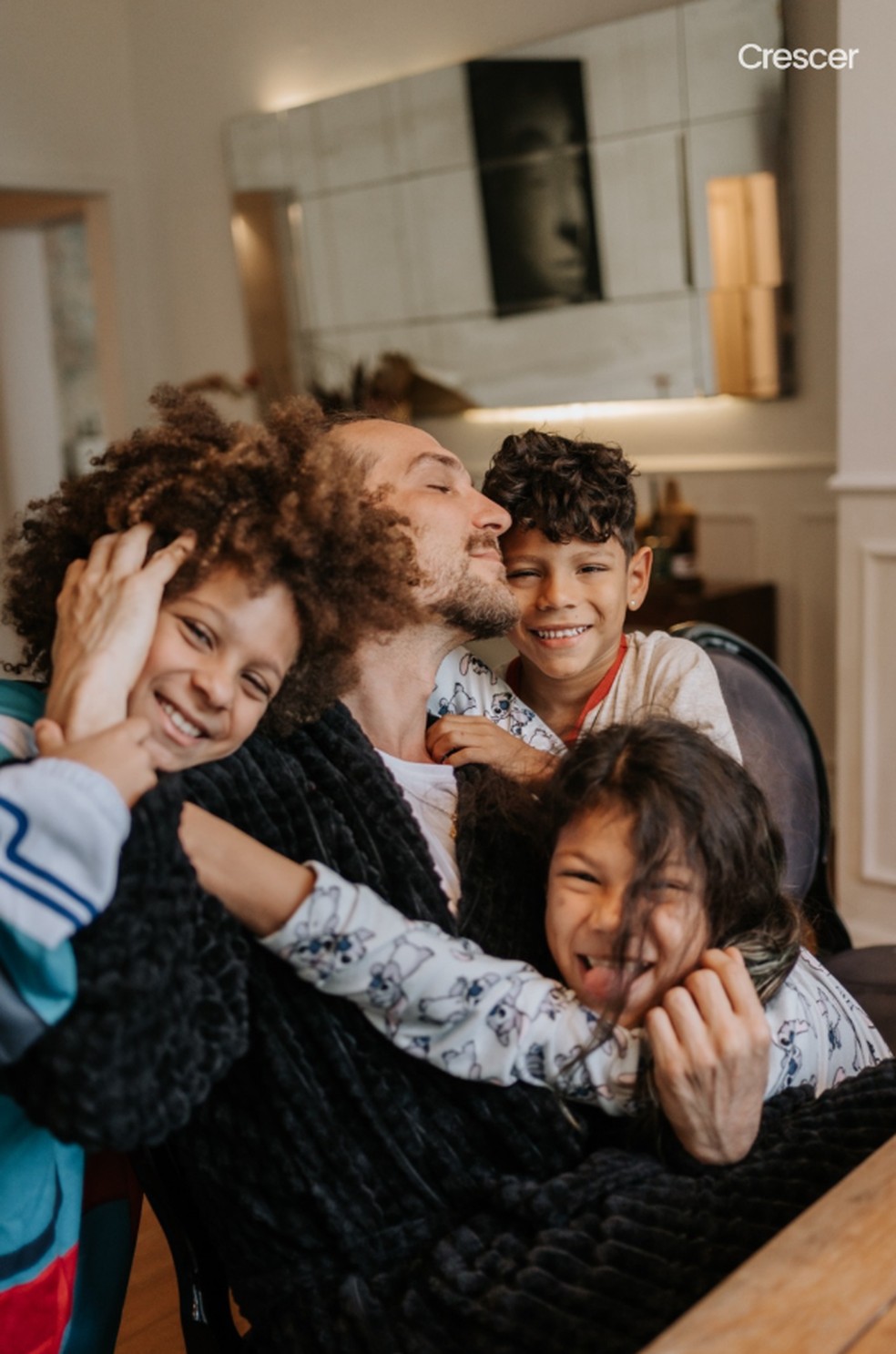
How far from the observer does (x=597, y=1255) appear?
3.76ft

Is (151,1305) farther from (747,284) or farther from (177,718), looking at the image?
(747,284)

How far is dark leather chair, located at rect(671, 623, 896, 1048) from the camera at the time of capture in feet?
6.59

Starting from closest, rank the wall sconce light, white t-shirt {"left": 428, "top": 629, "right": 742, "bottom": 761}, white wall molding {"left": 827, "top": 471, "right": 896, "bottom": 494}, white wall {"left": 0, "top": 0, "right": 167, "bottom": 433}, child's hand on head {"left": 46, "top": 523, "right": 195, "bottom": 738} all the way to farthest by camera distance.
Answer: child's hand on head {"left": 46, "top": 523, "right": 195, "bottom": 738}
white t-shirt {"left": 428, "top": 629, "right": 742, "bottom": 761}
white wall molding {"left": 827, "top": 471, "right": 896, "bottom": 494}
the wall sconce light
white wall {"left": 0, "top": 0, "right": 167, "bottom": 433}

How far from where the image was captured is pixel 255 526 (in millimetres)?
1205

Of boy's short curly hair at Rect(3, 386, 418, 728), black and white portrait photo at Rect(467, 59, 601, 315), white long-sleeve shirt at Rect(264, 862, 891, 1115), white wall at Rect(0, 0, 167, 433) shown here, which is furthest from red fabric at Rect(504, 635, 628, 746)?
white wall at Rect(0, 0, 167, 433)

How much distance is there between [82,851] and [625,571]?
3.83 ft

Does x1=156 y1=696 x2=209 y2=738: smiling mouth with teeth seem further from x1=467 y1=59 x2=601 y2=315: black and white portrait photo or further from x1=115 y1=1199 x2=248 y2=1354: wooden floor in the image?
x1=467 y1=59 x2=601 y2=315: black and white portrait photo

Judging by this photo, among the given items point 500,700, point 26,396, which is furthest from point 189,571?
point 26,396

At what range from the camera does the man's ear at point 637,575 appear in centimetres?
203

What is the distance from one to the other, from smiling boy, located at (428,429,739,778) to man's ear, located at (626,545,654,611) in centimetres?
6

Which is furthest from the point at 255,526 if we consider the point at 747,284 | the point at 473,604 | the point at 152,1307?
the point at 747,284

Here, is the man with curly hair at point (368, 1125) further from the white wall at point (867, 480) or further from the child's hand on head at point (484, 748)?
Answer: the white wall at point (867, 480)

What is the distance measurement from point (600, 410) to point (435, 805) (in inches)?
137

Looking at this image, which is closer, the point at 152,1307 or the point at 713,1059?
the point at 713,1059
